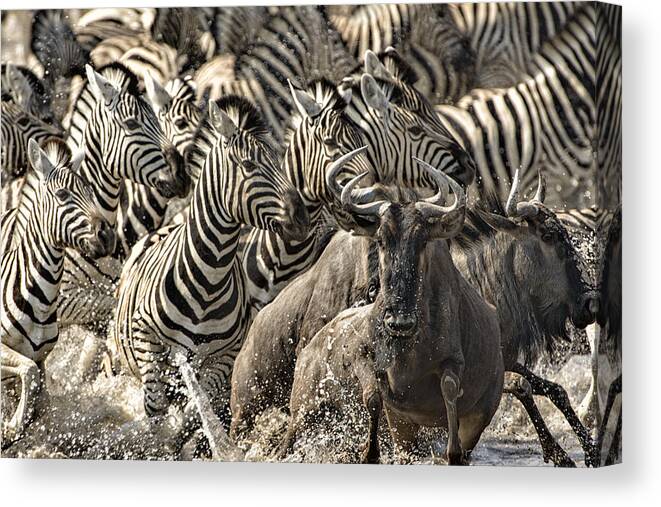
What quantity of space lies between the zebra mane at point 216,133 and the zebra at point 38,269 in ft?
2.02

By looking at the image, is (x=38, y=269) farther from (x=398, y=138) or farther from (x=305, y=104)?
(x=398, y=138)

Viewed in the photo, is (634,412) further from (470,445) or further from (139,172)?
(139,172)

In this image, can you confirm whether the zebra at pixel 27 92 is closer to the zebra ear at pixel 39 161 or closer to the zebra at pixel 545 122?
the zebra ear at pixel 39 161

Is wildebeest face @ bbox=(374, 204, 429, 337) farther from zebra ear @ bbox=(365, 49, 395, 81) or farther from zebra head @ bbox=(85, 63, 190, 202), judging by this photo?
zebra head @ bbox=(85, 63, 190, 202)

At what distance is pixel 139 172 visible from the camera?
9844 mm

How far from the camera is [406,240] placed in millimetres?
9062

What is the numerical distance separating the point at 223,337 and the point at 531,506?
1819 mm

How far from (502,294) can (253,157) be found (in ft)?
4.84

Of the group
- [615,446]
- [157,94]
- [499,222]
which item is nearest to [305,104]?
[157,94]

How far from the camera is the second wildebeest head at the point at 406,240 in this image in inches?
357

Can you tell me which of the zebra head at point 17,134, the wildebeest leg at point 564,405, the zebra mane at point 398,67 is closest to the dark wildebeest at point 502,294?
the wildebeest leg at point 564,405

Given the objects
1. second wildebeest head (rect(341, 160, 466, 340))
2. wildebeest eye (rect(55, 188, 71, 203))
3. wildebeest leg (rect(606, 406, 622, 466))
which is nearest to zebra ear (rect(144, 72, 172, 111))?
wildebeest eye (rect(55, 188, 71, 203))

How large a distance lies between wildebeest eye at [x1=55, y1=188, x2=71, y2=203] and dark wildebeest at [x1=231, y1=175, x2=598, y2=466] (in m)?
1.28

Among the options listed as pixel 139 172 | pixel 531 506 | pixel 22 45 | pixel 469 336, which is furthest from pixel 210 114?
pixel 531 506
